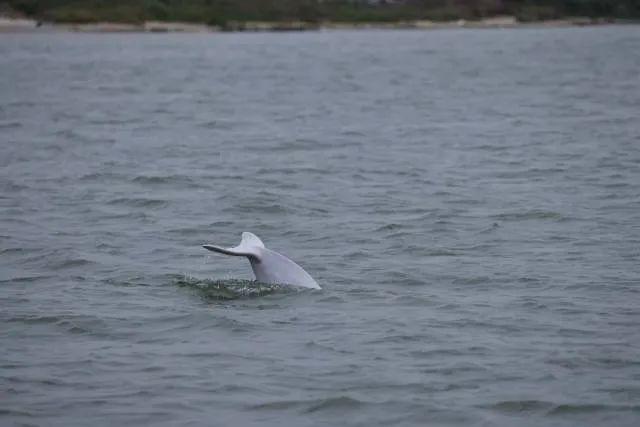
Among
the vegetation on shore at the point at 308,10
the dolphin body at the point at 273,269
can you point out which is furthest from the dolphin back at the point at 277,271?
the vegetation on shore at the point at 308,10

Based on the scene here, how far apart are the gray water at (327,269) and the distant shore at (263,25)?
7407cm

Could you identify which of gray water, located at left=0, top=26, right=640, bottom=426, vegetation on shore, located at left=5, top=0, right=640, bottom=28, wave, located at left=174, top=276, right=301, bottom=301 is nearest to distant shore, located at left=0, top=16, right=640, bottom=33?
vegetation on shore, located at left=5, top=0, right=640, bottom=28

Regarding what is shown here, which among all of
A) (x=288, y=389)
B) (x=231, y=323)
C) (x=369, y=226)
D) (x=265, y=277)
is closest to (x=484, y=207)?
(x=369, y=226)

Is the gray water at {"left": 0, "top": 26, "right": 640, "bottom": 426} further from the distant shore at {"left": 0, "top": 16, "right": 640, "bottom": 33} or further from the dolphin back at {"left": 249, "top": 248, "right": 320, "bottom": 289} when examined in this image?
the distant shore at {"left": 0, "top": 16, "right": 640, "bottom": 33}

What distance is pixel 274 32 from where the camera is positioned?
12525 cm

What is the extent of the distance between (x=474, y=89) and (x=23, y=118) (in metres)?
19.8

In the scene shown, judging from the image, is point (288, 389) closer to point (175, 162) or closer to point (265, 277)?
point (265, 277)

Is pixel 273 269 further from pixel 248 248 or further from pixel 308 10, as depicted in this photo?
pixel 308 10

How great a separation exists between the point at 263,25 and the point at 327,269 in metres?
110

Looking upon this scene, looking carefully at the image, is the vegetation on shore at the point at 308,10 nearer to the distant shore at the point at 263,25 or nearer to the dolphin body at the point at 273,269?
the distant shore at the point at 263,25

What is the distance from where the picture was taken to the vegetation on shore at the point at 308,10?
4633 inches

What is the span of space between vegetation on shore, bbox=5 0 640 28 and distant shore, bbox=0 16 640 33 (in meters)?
0.44

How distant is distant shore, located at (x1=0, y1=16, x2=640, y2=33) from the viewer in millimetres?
115562

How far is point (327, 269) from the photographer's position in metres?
17.4
